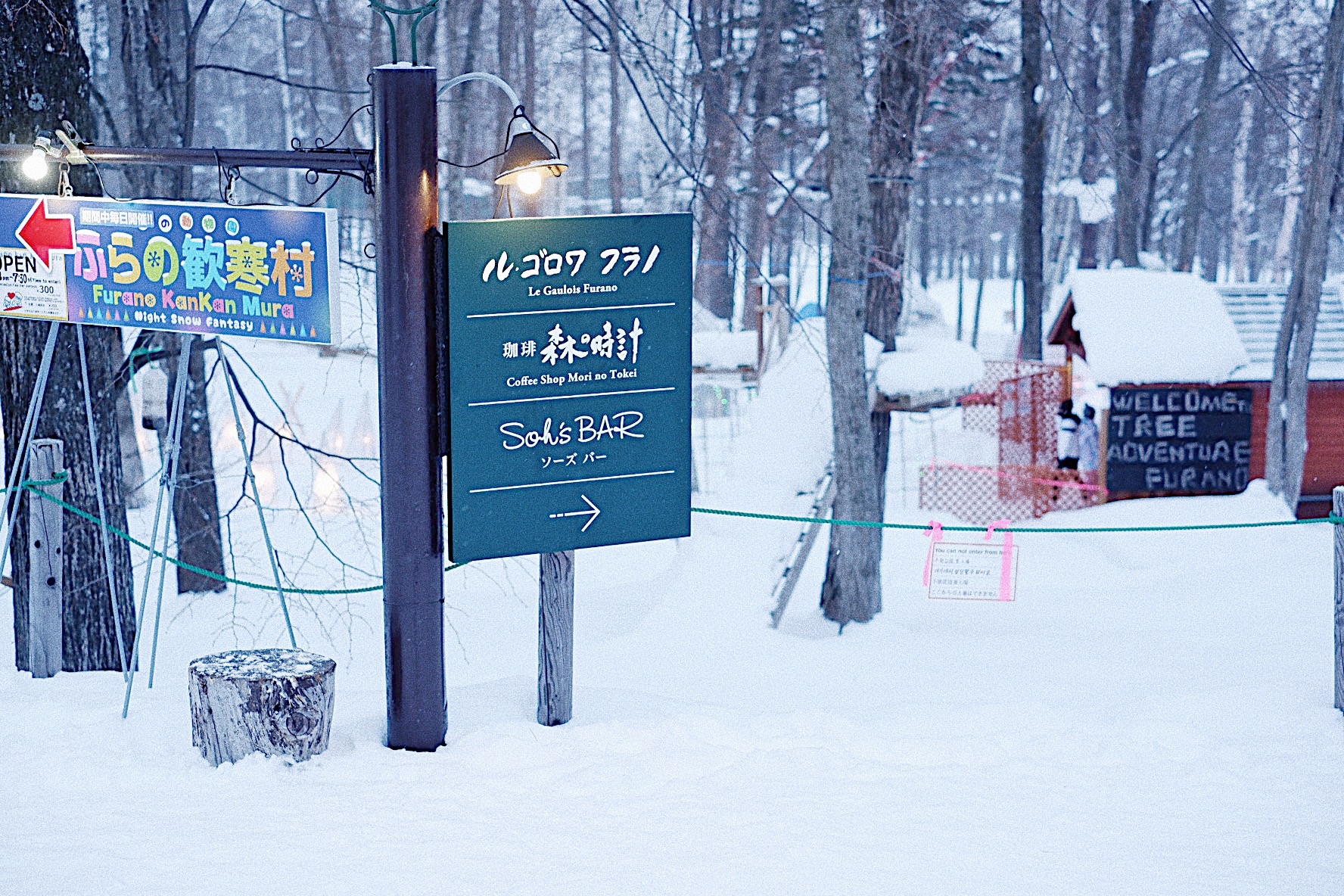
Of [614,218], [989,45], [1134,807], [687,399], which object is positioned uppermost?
[989,45]

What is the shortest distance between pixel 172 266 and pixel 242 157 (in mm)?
522

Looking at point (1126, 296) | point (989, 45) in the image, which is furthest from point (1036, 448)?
point (989, 45)

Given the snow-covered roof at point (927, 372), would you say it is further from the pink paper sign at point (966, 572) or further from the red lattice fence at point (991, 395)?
the red lattice fence at point (991, 395)

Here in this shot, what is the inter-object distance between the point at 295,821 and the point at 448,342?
1836mm

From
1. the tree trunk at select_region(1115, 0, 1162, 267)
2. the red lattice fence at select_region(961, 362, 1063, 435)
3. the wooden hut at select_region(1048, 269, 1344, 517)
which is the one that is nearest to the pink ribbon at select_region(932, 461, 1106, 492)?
the wooden hut at select_region(1048, 269, 1344, 517)

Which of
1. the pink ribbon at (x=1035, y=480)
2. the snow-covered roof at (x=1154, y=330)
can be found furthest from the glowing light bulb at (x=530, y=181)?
the snow-covered roof at (x=1154, y=330)

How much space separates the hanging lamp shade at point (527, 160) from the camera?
15.9ft

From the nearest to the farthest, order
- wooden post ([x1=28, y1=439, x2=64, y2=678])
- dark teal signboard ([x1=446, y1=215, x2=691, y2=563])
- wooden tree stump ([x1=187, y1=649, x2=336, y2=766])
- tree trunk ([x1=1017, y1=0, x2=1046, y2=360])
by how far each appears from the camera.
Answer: wooden tree stump ([x1=187, y1=649, x2=336, y2=766]) < dark teal signboard ([x1=446, y1=215, x2=691, y2=563]) < wooden post ([x1=28, y1=439, x2=64, y2=678]) < tree trunk ([x1=1017, y1=0, x2=1046, y2=360])

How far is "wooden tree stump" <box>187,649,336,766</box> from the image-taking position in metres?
4.69

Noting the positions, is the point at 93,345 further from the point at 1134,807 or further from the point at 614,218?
the point at 1134,807

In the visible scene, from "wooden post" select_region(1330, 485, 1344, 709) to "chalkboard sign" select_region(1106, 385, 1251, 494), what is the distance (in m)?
9.93

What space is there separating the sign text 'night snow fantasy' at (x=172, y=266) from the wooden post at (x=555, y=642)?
144 centimetres

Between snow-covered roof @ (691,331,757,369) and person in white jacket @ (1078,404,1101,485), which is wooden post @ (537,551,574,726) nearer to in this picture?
snow-covered roof @ (691,331,757,369)

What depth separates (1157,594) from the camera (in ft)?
37.7
